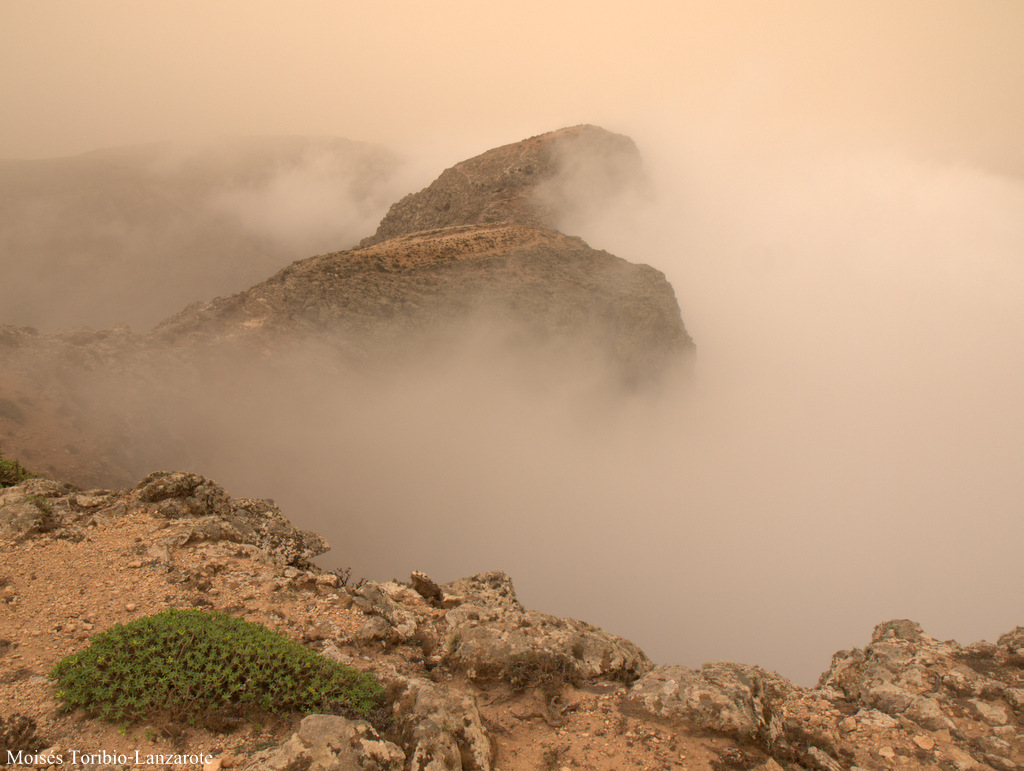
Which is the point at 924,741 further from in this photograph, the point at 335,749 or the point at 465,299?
the point at 465,299

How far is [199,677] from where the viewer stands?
702cm

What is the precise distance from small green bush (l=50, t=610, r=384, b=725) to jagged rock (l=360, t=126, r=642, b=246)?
43.2 meters

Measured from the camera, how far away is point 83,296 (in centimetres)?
8550

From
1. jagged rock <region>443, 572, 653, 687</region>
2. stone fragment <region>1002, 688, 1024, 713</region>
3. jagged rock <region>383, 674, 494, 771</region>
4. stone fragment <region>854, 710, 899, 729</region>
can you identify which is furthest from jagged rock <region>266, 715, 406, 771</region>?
stone fragment <region>1002, 688, 1024, 713</region>

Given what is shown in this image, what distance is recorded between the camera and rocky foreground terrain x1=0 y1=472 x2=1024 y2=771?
6.54m

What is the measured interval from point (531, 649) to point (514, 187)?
50461 millimetres

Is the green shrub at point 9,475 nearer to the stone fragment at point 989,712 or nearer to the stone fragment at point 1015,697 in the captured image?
the stone fragment at point 989,712

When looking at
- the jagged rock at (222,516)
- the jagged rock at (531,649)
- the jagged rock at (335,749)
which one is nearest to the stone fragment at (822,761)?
the jagged rock at (531,649)

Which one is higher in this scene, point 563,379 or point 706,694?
point 563,379

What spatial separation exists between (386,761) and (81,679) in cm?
419

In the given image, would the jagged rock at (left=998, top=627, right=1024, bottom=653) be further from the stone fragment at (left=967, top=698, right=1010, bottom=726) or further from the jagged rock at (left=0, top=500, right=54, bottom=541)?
the jagged rock at (left=0, top=500, right=54, bottom=541)

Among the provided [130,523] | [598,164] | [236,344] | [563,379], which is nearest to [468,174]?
[598,164]

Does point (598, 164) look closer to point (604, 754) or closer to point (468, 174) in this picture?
point (468, 174)

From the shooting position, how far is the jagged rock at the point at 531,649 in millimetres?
8906
